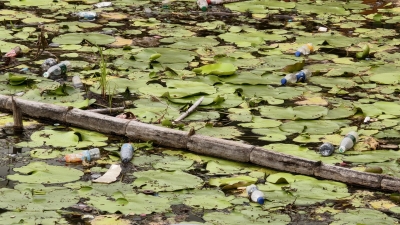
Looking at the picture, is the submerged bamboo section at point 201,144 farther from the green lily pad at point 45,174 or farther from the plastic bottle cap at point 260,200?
the green lily pad at point 45,174

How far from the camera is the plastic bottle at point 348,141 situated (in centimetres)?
541

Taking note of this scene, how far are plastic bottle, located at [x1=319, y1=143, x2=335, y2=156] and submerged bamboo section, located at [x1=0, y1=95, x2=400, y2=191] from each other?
1.31 ft

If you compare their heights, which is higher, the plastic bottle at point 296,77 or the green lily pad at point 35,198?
the green lily pad at point 35,198

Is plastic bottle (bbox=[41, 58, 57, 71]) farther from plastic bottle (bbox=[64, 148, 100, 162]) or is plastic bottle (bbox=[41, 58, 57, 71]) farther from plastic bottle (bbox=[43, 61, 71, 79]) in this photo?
plastic bottle (bbox=[64, 148, 100, 162])

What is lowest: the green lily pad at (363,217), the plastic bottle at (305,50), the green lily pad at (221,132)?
the plastic bottle at (305,50)

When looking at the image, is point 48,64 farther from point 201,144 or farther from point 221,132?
point 201,144

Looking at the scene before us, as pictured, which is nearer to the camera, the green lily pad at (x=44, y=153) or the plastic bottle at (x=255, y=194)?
the plastic bottle at (x=255, y=194)

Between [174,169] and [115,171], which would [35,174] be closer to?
[115,171]

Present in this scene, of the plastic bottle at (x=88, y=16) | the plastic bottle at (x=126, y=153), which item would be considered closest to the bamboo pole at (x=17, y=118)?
the plastic bottle at (x=126, y=153)

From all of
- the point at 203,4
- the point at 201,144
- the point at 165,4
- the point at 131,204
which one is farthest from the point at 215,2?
the point at 131,204

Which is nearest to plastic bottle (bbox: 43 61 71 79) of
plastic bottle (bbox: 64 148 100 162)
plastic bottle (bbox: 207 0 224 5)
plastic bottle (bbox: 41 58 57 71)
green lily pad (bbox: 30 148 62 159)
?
plastic bottle (bbox: 41 58 57 71)

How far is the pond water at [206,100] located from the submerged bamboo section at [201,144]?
0.05 m

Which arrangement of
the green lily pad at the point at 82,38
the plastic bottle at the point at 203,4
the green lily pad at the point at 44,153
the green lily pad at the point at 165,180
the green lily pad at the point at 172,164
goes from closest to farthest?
1. the green lily pad at the point at 165,180
2. the green lily pad at the point at 172,164
3. the green lily pad at the point at 44,153
4. the green lily pad at the point at 82,38
5. the plastic bottle at the point at 203,4

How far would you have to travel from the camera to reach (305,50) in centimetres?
782
